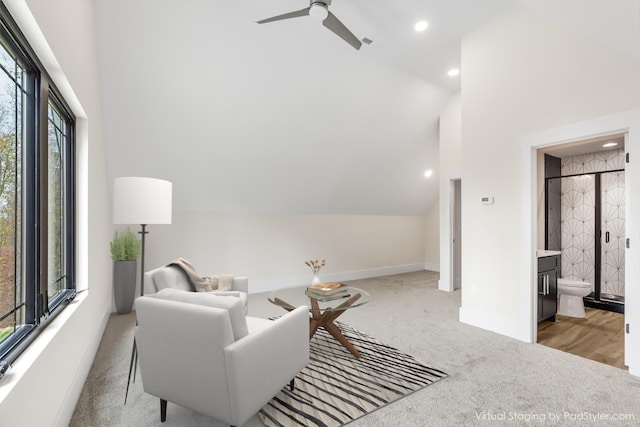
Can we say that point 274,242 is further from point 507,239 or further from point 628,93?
point 628,93

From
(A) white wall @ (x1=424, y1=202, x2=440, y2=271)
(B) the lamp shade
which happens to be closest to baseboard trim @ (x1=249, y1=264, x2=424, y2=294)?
(A) white wall @ (x1=424, y1=202, x2=440, y2=271)

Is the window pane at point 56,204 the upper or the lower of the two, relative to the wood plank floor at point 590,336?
upper

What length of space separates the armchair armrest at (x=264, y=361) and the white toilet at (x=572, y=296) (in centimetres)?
361

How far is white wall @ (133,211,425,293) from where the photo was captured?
489 centimetres

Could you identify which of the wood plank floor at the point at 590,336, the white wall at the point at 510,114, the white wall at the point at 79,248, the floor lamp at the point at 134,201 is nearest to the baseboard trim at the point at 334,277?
the white wall at the point at 79,248

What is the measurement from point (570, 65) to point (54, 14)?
13.1 feet

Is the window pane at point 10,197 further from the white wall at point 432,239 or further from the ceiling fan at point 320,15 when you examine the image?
the white wall at point 432,239

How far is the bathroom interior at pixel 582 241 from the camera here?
3.68 m

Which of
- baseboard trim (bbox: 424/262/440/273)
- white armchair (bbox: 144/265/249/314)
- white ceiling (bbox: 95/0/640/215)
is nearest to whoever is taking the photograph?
white armchair (bbox: 144/265/249/314)

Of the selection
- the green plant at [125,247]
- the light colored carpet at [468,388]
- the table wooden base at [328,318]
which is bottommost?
the light colored carpet at [468,388]

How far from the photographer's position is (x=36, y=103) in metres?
1.77

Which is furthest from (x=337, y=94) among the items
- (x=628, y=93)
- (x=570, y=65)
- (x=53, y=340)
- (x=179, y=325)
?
(x=53, y=340)

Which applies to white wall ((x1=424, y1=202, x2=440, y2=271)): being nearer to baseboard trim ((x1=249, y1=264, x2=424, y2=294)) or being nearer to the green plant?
baseboard trim ((x1=249, y1=264, x2=424, y2=294))

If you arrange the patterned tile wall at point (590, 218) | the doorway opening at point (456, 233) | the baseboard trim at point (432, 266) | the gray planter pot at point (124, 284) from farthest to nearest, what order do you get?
the baseboard trim at point (432, 266) < the doorway opening at point (456, 233) < the patterned tile wall at point (590, 218) < the gray planter pot at point (124, 284)
